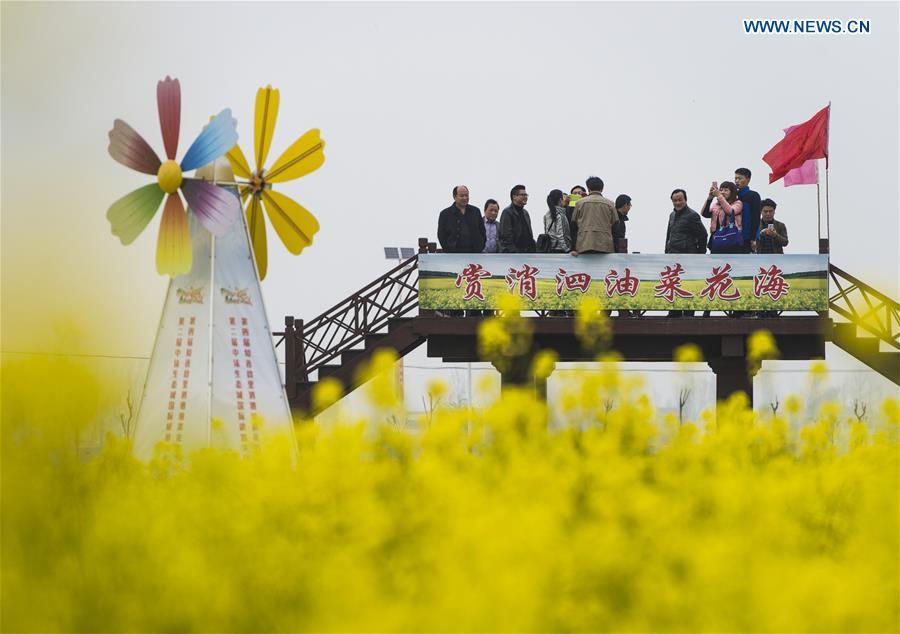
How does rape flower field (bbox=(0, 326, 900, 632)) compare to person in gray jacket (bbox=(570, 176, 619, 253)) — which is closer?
rape flower field (bbox=(0, 326, 900, 632))

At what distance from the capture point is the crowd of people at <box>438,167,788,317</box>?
13852mm

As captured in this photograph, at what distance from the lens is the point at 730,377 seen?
1491 cm

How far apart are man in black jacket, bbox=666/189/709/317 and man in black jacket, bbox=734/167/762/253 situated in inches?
18.3

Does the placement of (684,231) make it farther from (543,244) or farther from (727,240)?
(543,244)

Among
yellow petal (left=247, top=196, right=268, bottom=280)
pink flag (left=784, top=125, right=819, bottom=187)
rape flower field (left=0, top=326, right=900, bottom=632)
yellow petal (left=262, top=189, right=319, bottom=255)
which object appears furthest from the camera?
pink flag (left=784, top=125, right=819, bottom=187)

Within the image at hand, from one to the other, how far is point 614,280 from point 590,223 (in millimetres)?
755

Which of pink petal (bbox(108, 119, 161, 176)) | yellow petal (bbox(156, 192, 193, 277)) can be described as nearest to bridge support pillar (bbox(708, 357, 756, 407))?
yellow petal (bbox(156, 192, 193, 277))

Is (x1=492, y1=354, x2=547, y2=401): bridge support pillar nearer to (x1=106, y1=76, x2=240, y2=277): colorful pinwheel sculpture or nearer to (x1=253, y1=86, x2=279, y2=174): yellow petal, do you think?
(x1=253, y1=86, x2=279, y2=174): yellow petal

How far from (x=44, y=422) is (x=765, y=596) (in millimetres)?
3520

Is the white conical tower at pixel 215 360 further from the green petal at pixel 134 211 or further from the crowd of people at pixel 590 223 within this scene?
the crowd of people at pixel 590 223

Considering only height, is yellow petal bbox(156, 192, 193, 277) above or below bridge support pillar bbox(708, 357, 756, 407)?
above

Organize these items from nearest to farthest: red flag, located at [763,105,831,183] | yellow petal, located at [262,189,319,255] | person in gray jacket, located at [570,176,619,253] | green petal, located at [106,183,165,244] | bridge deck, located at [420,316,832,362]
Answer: green petal, located at [106,183,165,244] < yellow petal, located at [262,189,319,255] < person in gray jacket, located at [570,176,619,253] < bridge deck, located at [420,316,832,362] < red flag, located at [763,105,831,183]

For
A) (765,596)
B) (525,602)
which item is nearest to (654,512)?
(765,596)

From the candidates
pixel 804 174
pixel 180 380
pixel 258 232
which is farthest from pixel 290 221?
pixel 804 174
